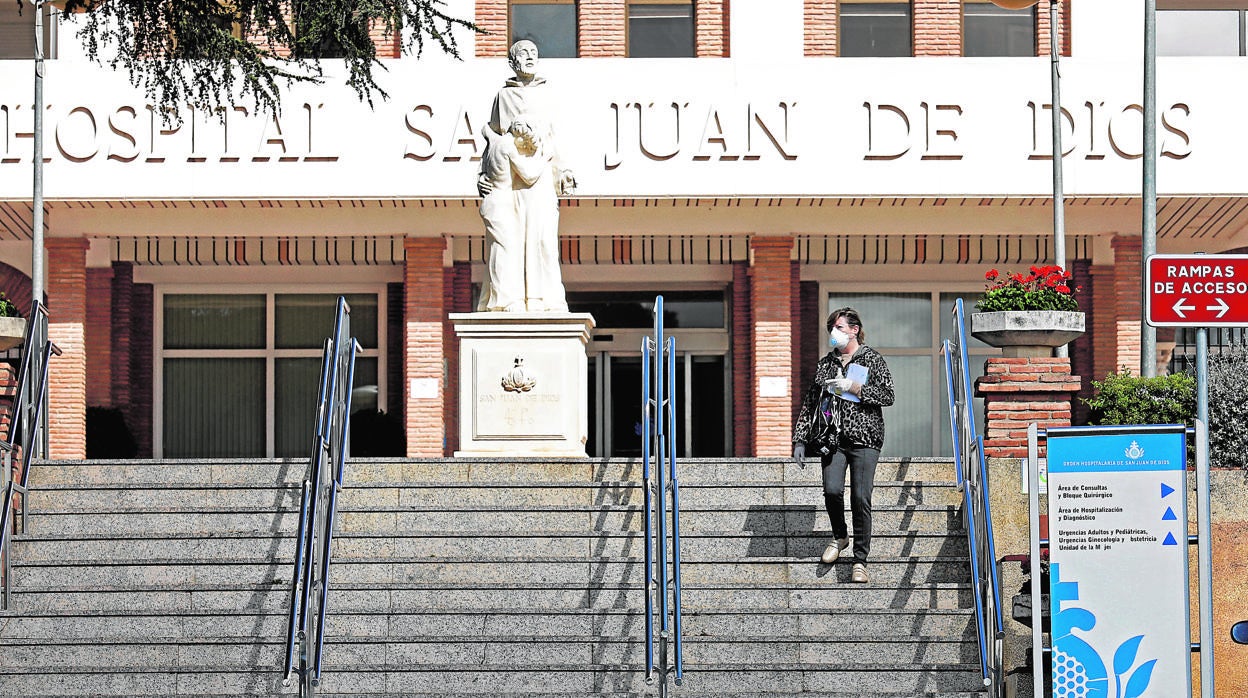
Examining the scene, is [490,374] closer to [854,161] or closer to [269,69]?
[269,69]

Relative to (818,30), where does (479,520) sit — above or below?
below

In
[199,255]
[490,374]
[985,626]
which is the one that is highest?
[199,255]

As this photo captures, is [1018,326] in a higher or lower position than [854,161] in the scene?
lower

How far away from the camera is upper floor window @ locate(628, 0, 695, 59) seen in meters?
22.3

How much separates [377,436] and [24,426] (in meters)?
9.87

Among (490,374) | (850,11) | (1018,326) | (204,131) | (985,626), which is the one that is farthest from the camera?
(850,11)

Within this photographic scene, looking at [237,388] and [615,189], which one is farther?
[237,388]

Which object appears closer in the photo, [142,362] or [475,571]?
[475,571]

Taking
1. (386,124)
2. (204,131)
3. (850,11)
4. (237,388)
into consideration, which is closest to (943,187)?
(850,11)

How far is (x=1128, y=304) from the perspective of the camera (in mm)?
21750

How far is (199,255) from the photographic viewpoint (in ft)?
73.7

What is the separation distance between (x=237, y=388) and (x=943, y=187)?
9222mm

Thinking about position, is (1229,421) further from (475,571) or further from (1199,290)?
(475,571)

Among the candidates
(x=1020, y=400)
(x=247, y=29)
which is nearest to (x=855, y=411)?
(x=1020, y=400)
